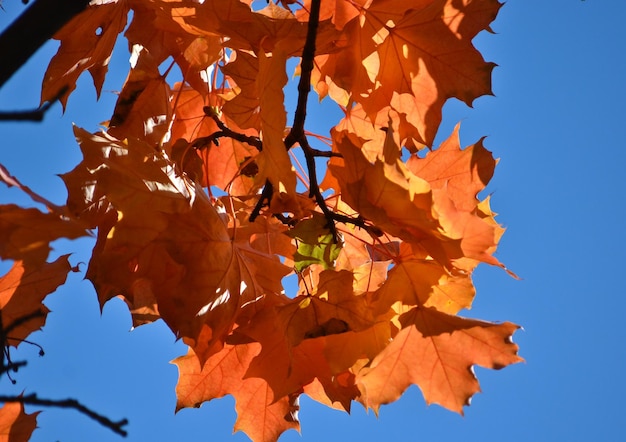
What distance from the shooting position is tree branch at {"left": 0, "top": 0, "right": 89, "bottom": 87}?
0.67 metres

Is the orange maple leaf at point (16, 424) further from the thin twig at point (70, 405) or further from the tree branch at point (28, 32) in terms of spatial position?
the tree branch at point (28, 32)

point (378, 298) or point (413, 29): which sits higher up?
point (413, 29)

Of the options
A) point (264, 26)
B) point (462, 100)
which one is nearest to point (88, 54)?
point (264, 26)

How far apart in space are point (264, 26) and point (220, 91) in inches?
15.8

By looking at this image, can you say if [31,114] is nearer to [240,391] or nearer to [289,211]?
[289,211]

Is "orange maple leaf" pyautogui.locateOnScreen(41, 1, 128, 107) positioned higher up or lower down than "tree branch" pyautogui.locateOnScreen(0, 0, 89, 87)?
higher up

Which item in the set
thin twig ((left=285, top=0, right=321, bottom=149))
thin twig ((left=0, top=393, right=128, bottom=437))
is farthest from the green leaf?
thin twig ((left=0, top=393, right=128, bottom=437))

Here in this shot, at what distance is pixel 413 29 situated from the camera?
4.49 feet

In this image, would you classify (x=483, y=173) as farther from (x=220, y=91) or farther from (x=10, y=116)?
(x=10, y=116)

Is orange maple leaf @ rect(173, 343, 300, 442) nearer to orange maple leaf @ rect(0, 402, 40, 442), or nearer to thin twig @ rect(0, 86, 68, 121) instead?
orange maple leaf @ rect(0, 402, 40, 442)

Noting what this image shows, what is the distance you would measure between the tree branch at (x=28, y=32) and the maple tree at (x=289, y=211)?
231 mm

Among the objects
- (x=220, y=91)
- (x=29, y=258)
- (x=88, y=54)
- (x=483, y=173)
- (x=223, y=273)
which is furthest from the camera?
(x=220, y=91)

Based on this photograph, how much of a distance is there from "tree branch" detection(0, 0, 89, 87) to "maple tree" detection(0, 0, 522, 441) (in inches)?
9.1

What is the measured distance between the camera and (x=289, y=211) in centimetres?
133
